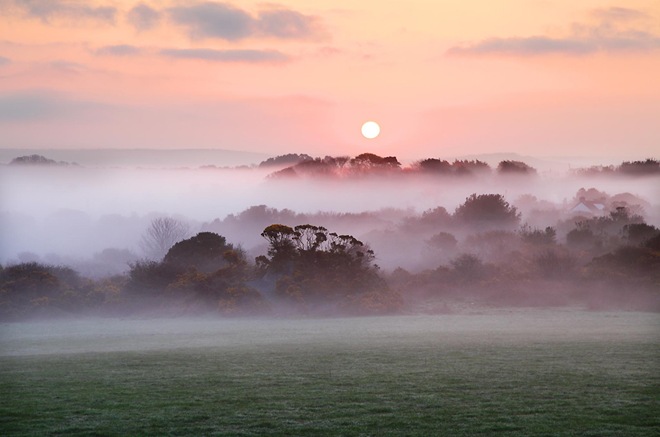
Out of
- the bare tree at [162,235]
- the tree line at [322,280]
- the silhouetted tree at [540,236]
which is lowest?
the tree line at [322,280]

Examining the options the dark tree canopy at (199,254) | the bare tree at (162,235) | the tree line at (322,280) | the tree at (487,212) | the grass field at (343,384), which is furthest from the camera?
the tree at (487,212)

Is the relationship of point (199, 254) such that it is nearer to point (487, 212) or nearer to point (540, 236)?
point (540, 236)

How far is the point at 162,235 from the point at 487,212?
22403mm

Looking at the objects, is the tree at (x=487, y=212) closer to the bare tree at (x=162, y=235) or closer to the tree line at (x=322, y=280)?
the tree line at (x=322, y=280)

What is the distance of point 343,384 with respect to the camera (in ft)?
66.0

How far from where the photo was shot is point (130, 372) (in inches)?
932

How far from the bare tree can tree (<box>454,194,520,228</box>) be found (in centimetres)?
1936

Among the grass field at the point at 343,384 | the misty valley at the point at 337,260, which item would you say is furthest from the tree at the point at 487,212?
the grass field at the point at 343,384

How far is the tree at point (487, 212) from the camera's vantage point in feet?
217

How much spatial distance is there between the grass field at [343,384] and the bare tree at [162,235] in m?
24.4

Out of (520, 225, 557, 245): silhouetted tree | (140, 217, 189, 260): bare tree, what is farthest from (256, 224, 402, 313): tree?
(520, 225, 557, 245): silhouetted tree

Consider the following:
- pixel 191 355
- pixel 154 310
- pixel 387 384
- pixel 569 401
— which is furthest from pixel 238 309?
pixel 569 401

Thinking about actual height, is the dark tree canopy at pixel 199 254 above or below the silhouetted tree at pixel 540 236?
below

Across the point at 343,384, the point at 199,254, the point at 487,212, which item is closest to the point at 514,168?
the point at 487,212
